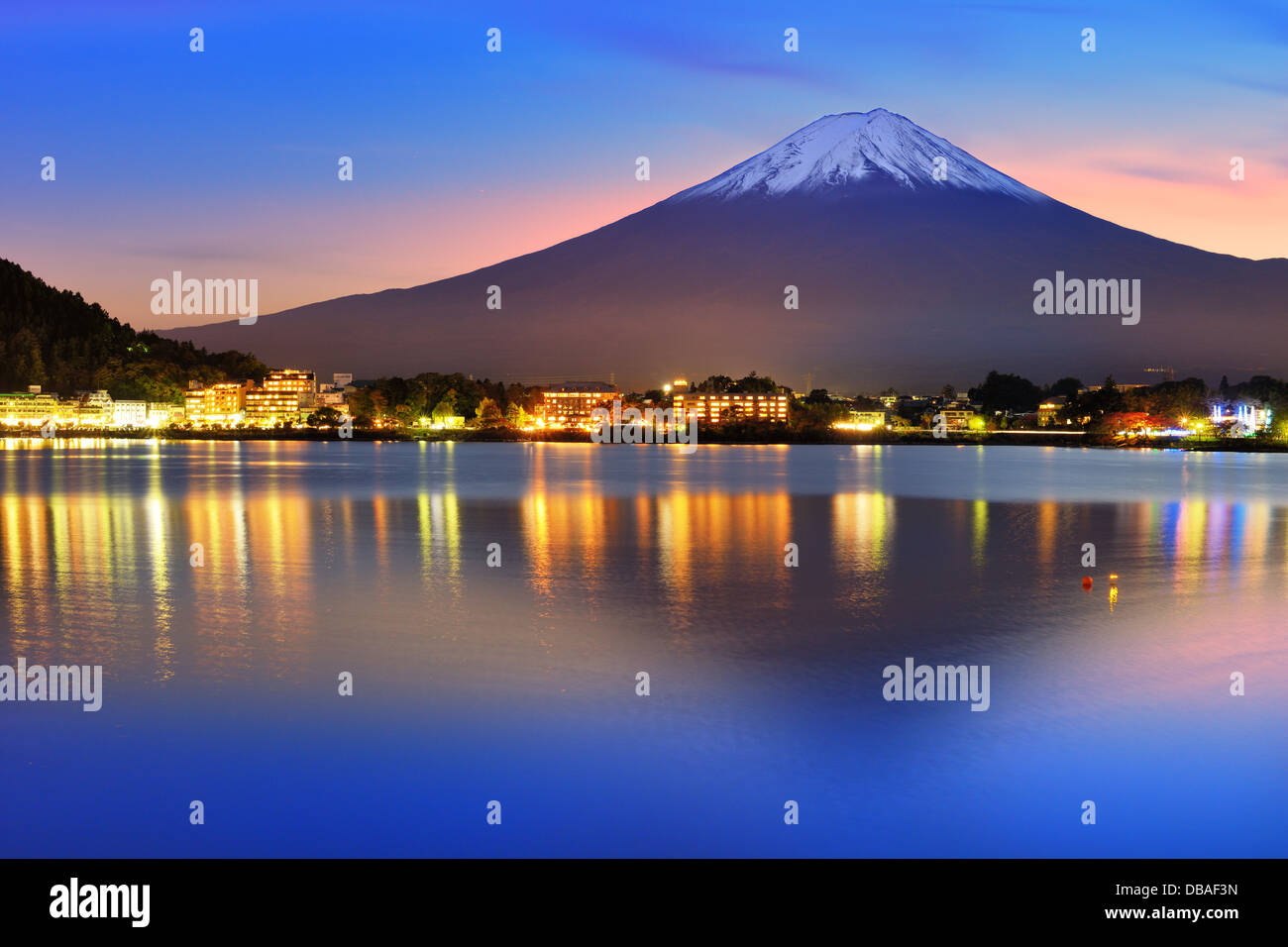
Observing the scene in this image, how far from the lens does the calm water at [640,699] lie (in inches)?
319

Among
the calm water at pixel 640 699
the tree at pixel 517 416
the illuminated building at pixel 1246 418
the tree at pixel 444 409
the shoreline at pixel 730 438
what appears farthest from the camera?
the tree at pixel 444 409

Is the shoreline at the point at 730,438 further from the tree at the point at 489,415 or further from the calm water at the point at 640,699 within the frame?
the calm water at the point at 640,699

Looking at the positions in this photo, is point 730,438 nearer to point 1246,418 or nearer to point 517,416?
point 517,416

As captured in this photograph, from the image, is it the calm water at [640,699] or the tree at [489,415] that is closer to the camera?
the calm water at [640,699]

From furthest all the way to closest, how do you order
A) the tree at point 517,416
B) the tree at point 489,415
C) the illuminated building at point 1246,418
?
the tree at point 517,416
the tree at point 489,415
the illuminated building at point 1246,418

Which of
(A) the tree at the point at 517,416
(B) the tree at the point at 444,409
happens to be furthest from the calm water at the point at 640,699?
(B) the tree at the point at 444,409

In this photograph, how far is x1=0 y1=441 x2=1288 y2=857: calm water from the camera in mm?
8094

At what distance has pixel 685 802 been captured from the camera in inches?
333

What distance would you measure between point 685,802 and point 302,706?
14.9 feet

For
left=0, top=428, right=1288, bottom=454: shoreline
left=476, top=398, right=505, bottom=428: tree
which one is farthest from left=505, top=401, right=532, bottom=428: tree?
left=0, top=428, right=1288, bottom=454: shoreline

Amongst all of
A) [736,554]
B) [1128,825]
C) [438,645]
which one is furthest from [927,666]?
[736,554]

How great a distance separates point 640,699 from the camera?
11375 millimetres

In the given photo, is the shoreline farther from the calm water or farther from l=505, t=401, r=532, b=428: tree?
the calm water
